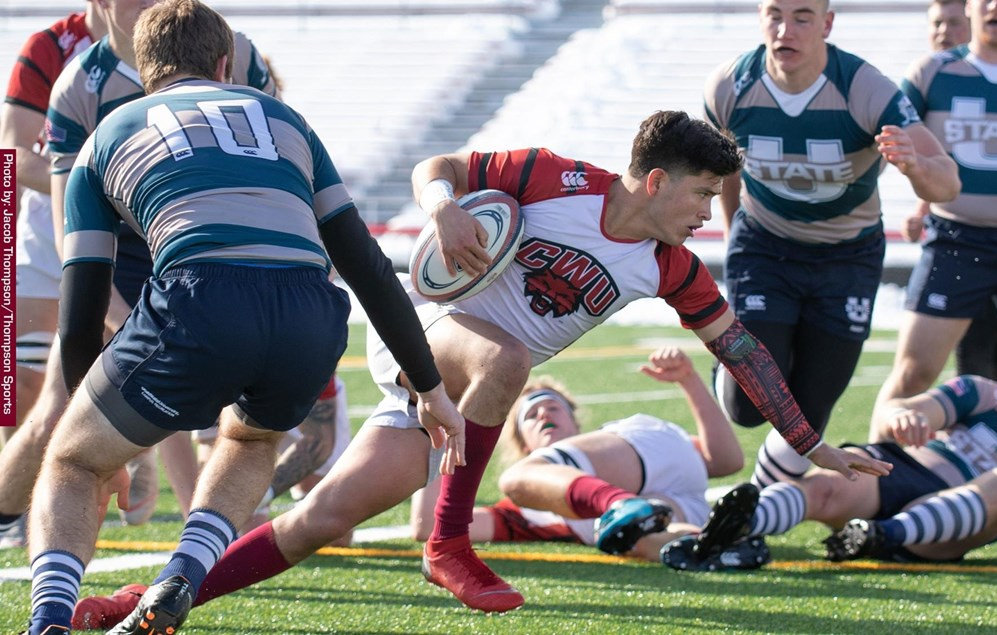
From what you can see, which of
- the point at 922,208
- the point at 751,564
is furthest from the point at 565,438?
the point at 922,208

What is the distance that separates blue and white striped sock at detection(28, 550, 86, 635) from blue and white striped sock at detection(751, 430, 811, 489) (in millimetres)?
3113

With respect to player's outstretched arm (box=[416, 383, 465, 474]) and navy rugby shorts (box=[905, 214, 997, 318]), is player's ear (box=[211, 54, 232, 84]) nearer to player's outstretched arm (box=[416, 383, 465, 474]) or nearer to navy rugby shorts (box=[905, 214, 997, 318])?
player's outstretched arm (box=[416, 383, 465, 474])

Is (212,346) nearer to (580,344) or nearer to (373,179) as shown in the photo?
(580,344)

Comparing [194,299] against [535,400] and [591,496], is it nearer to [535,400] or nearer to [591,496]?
[591,496]

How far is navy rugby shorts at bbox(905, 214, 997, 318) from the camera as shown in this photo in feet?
21.0

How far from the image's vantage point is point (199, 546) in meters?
3.48

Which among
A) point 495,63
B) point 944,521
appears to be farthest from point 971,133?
point 495,63

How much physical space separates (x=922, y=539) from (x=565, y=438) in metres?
1.54

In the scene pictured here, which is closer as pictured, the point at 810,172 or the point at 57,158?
the point at 57,158

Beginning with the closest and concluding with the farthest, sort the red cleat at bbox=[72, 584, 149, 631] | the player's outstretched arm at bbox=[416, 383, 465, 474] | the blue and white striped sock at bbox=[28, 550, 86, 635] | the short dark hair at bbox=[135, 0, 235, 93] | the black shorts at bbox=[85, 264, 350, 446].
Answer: the blue and white striped sock at bbox=[28, 550, 86, 635], the black shorts at bbox=[85, 264, 350, 446], the short dark hair at bbox=[135, 0, 235, 93], the player's outstretched arm at bbox=[416, 383, 465, 474], the red cleat at bbox=[72, 584, 149, 631]

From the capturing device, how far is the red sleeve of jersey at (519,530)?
5848 mm

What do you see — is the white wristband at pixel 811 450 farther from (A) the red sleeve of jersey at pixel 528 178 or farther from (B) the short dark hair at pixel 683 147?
(A) the red sleeve of jersey at pixel 528 178

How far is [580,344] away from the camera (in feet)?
48.5

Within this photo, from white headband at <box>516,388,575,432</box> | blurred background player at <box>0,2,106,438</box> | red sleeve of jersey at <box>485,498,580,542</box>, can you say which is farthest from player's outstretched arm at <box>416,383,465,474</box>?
Result: blurred background player at <box>0,2,106,438</box>
